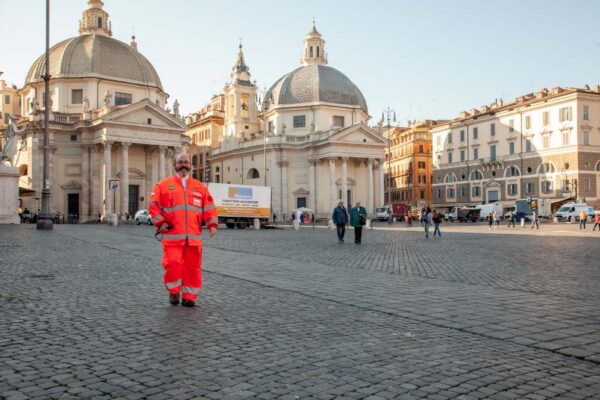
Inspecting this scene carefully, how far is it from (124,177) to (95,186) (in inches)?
130

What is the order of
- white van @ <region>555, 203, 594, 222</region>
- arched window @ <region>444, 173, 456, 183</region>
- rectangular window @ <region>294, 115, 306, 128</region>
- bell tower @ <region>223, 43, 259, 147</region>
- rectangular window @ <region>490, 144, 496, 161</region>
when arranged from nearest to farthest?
white van @ <region>555, 203, 594, 222</region> < rectangular window @ <region>294, 115, 306, 128</region> < rectangular window @ <region>490, 144, 496, 161</region> < bell tower @ <region>223, 43, 259, 147</region> < arched window @ <region>444, 173, 456, 183</region>

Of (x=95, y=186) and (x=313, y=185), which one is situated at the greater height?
(x=313, y=185)

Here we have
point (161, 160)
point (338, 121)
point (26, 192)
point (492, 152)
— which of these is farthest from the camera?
point (492, 152)

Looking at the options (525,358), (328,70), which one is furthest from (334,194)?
(525,358)

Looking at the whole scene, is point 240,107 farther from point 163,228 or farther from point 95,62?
point 163,228

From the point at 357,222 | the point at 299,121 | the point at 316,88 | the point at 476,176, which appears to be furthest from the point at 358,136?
the point at 357,222

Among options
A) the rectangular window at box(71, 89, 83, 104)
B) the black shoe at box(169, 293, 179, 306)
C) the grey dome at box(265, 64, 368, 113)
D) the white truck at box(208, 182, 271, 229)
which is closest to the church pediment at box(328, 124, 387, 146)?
the grey dome at box(265, 64, 368, 113)

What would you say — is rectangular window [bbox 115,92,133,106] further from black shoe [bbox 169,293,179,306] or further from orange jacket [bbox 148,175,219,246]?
black shoe [bbox 169,293,179,306]

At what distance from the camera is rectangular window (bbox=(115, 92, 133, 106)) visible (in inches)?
2295

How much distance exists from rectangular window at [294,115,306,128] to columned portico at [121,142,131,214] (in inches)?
942

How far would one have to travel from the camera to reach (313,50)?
77.6 m

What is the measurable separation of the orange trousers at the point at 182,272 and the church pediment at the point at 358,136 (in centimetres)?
5816

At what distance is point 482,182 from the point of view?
7550cm

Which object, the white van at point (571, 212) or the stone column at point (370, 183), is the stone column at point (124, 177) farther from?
the white van at point (571, 212)
